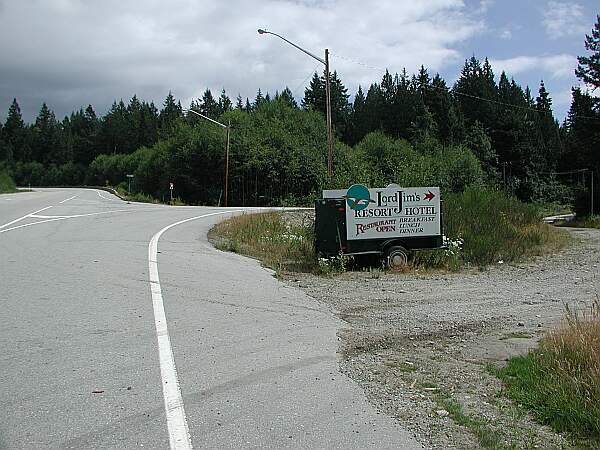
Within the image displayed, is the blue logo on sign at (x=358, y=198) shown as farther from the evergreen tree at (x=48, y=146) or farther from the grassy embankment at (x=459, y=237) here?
the evergreen tree at (x=48, y=146)

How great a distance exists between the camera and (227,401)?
206 inches

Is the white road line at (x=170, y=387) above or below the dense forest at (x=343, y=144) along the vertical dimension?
below

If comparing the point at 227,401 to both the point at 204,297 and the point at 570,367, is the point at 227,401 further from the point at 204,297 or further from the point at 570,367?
the point at 204,297

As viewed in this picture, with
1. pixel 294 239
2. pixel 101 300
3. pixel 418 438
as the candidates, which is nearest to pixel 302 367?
pixel 418 438

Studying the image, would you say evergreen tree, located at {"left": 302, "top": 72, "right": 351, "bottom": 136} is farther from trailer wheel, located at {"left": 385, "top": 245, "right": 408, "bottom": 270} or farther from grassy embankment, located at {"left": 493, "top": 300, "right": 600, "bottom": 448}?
grassy embankment, located at {"left": 493, "top": 300, "right": 600, "bottom": 448}

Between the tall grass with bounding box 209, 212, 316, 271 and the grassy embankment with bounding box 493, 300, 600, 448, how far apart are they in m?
8.23

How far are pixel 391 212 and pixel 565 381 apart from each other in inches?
375

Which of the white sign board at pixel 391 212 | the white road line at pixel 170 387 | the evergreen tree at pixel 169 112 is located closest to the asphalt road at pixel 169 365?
the white road line at pixel 170 387

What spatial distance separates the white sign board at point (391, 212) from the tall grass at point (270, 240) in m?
1.57

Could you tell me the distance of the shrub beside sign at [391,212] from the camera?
14.6 m

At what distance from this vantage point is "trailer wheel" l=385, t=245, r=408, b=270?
14648 millimetres

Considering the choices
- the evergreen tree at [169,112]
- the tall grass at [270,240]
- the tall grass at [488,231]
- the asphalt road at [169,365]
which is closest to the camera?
the asphalt road at [169,365]

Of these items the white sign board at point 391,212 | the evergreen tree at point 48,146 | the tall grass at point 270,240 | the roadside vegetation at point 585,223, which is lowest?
the roadside vegetation at point 585,223

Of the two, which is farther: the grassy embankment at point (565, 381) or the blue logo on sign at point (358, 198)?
the blue logo on sign at point (358, 198)
